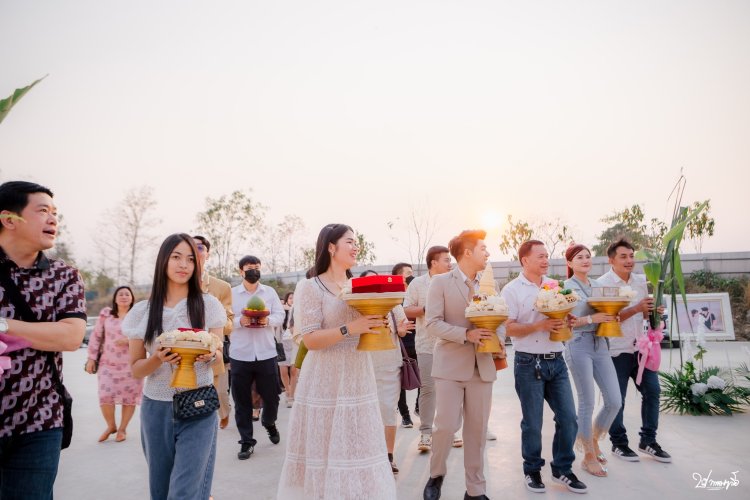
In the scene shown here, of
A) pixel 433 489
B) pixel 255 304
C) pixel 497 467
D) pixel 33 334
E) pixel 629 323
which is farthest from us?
pixel 255 304

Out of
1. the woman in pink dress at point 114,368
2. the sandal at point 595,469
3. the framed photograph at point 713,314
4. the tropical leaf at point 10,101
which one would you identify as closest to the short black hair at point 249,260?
the woman in pink dress at point 114,368

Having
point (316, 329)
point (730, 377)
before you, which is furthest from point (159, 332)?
point (730, 377)

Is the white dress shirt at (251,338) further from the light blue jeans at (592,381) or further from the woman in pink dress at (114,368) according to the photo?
the light blue jeans at (592,381)

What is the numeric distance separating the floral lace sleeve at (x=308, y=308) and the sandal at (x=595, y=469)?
3.29 meters

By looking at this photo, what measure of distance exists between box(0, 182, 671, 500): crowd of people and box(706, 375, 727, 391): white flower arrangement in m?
2.18

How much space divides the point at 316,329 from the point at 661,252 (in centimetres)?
444

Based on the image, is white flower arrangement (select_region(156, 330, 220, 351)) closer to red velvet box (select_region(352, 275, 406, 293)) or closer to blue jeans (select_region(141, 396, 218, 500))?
blue jeans (select_region(141, 396, 218, 500))

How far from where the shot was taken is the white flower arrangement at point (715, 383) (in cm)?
696

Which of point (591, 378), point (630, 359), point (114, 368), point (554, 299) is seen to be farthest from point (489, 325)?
point (114, 368)

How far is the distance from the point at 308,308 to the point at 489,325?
1.55m

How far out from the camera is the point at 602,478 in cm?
486

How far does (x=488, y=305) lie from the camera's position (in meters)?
A: 4.08

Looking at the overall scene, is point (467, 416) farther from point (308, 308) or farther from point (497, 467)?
point (308, 308)

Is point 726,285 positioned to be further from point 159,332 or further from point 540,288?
point 159,332
